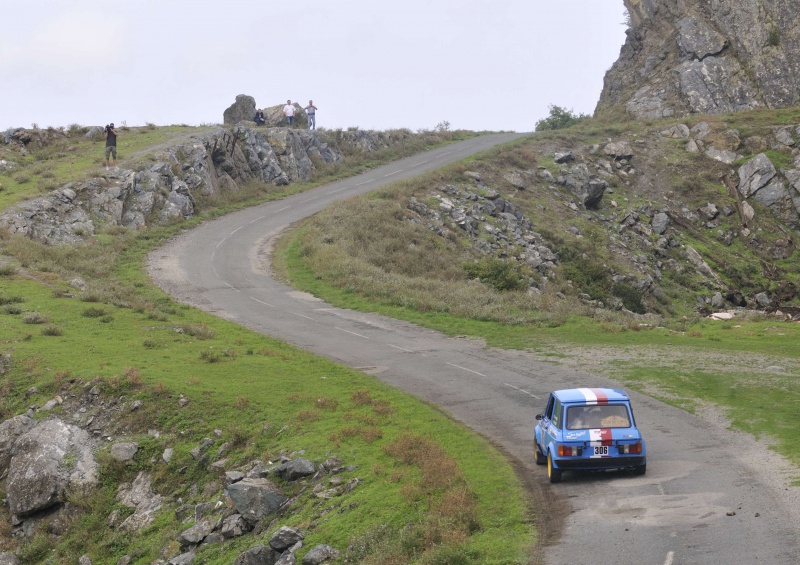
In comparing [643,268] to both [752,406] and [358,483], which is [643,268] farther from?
[358,483]

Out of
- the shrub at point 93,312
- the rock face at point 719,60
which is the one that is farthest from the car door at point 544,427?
the rock face at point 719,60

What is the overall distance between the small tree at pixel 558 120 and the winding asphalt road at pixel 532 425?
58.6m

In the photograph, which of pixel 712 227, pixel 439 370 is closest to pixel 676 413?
pixel 439 370

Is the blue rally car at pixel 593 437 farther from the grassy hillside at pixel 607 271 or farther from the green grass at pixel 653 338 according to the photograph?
the green grass at pixel 653 338

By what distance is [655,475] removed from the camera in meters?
17.8

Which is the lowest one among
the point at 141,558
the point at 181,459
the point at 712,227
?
the point at 141,558

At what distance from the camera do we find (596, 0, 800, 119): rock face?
250 feet

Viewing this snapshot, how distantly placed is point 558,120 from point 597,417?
88.1m

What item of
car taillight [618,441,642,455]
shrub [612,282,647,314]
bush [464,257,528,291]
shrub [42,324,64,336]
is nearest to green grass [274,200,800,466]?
car taillight [618,441,642,455]

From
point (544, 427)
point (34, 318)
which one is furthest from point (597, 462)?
point (34, 318)

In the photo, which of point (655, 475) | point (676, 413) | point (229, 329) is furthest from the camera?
point (229, 329)

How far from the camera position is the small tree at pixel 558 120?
331 feet

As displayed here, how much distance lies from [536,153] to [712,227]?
56.8 feet

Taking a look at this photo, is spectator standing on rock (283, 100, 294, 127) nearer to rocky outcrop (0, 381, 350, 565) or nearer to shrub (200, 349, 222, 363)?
shrub (200, 349, 222, 363)
